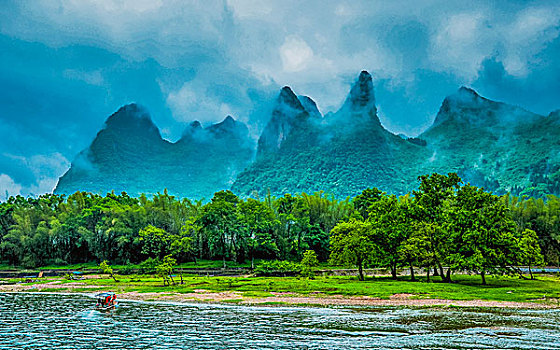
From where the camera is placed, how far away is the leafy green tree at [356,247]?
5403 centimetres

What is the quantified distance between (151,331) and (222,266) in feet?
185

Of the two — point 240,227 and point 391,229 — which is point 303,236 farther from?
point 391,229

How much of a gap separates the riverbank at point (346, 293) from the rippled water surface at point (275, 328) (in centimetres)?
407

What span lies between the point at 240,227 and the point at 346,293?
47.3m

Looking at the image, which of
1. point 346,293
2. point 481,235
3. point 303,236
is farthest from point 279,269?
point 481,235

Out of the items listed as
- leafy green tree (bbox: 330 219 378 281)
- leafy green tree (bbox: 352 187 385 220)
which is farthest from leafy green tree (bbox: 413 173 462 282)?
leafy green tree (bbox: 352 187 385 220)

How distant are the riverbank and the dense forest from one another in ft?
32.2

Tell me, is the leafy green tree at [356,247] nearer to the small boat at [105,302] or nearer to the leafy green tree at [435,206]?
the leafy green tree at [435,206]

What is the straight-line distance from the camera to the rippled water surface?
21703 millimetres

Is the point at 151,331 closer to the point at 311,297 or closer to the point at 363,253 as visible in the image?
the point at 311,297

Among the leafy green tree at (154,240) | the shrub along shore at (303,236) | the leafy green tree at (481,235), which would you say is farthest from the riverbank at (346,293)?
the leafy green tree at (154,240)

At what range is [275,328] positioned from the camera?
85.3 ft

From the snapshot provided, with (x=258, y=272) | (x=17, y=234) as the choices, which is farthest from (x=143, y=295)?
→ (x=17, y=234)

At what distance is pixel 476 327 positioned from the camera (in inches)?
979
